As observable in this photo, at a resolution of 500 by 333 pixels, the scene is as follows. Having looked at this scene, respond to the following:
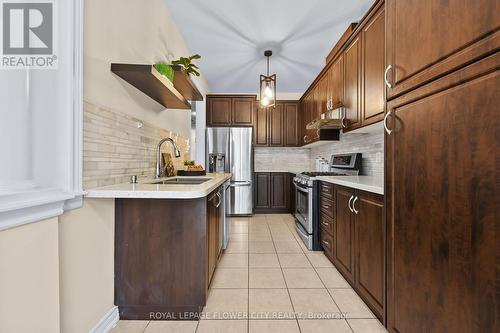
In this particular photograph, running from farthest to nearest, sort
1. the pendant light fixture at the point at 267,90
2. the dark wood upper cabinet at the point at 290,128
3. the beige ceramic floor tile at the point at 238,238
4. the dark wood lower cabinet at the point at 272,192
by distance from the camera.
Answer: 1. the dark wood upper cabinet at the point at 290,128
2. the dark wood lower cabinet at the point at 272,192
3. the beige ceramic floor tile at the point at 238,238
4. the pendant light fixture at the point at 267,90

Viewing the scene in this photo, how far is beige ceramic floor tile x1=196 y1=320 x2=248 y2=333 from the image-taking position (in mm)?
1507

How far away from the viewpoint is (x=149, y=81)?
1730 mm

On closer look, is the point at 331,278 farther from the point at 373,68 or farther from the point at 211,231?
the point at 373,68

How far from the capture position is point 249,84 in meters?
4.77

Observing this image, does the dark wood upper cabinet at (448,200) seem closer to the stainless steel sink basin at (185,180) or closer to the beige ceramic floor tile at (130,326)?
the beige ceramic floor tile at (130,326)

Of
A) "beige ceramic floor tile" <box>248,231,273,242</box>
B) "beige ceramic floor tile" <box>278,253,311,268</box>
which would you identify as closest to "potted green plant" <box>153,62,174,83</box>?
"beige ceramic floor tile" <box>278,253,311,268</box>

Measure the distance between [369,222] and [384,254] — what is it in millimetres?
300

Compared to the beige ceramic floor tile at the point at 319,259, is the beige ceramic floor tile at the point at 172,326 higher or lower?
lower

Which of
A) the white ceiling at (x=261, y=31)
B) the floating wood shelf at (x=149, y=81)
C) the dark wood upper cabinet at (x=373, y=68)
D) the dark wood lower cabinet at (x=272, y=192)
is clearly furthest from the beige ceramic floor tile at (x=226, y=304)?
the dark wood lower cabinet at (x=272, y=192)

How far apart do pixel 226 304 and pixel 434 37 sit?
1963 mm

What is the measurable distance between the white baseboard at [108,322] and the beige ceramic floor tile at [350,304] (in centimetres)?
153

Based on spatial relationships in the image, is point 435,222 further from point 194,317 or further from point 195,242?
point 194,317

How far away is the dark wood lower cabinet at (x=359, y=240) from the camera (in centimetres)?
157

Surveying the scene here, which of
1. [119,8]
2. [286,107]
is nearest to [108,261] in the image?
[119,8]
